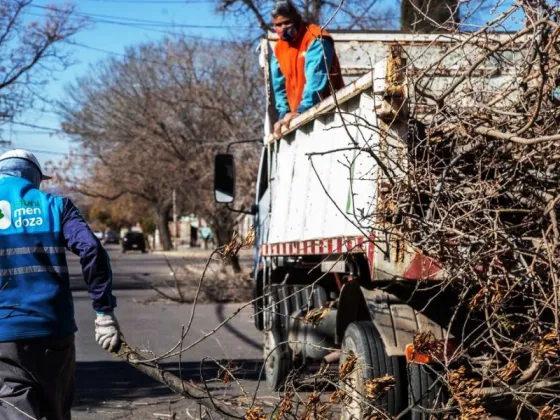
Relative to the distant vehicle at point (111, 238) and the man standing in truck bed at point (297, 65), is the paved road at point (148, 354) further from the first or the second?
the distant vehicle at point (111, 238)

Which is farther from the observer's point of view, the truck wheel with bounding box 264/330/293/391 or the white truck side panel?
the truck wheel with bounding box 264/330/293/391

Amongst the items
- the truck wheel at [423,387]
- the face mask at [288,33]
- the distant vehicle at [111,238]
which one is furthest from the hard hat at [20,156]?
the distant vehicle at [111,238]

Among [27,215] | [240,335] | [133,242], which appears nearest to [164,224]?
[133,242]

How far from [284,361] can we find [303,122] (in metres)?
2.38

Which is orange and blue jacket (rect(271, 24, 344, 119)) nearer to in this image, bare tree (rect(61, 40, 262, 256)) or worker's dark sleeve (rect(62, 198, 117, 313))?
worker's dark sleeve (rect(62, 198, 117, 313))

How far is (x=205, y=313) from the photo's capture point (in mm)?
16391

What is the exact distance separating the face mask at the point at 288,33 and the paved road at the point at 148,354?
3018 mm

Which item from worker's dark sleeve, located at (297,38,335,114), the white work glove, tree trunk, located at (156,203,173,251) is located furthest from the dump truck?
tree trunk, located at (156,203,173,251)

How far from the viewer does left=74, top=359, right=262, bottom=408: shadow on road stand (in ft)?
26.5

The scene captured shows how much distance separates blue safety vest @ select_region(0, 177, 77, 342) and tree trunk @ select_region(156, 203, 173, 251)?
4628 centimetres

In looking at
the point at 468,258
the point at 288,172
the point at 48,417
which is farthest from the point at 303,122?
the point at 48,417

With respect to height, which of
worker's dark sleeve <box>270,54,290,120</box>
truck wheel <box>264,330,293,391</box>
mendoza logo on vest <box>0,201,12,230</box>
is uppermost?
worker's dark sleeve <box>270,54,290,120</box>

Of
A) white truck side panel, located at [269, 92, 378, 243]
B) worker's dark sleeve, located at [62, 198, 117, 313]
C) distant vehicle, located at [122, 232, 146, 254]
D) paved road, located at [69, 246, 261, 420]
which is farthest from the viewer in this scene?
distant vehicle, located at [122, 232, 146, 254]

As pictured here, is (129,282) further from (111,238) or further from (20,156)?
(111,238)
